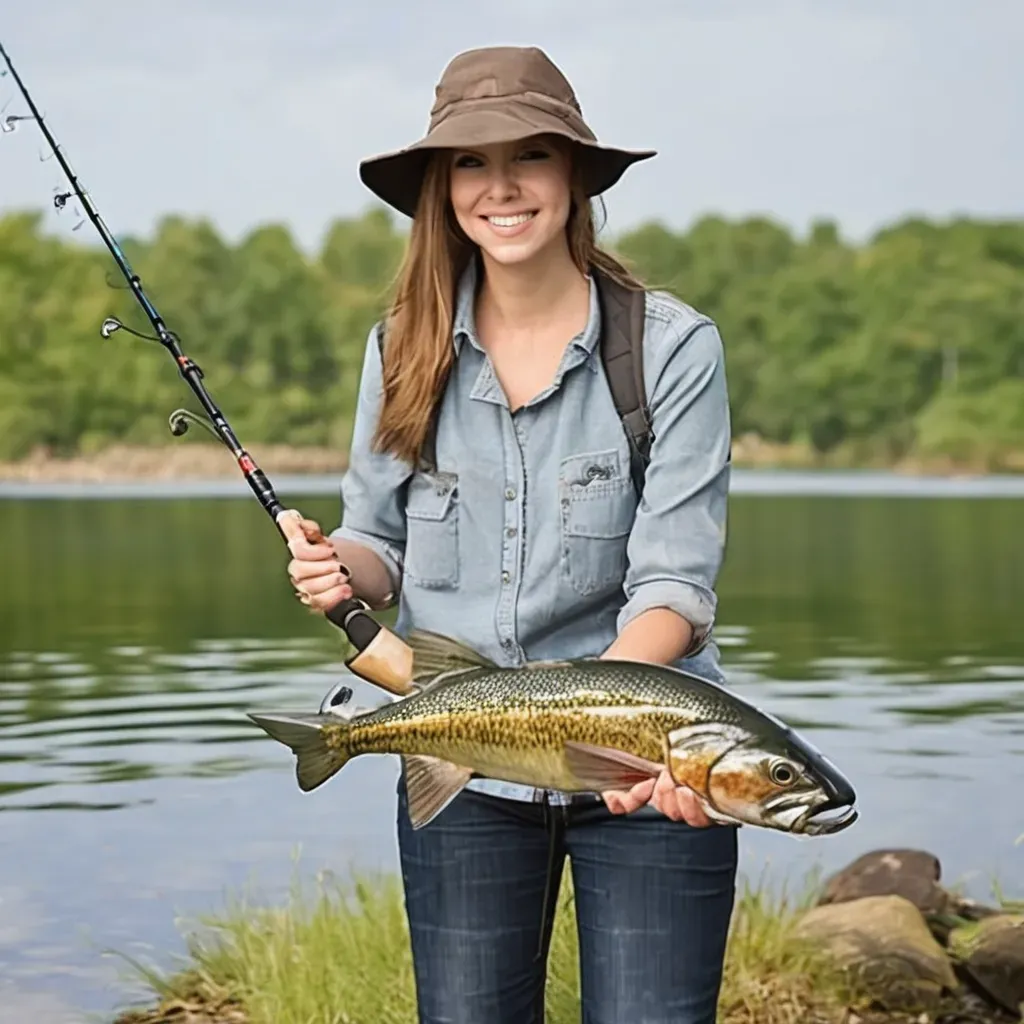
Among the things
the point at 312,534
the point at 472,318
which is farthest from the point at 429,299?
the point at 312,534

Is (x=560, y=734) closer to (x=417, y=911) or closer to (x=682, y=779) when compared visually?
(x=682, y=779)

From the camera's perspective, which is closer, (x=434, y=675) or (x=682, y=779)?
(x=682, y=779)

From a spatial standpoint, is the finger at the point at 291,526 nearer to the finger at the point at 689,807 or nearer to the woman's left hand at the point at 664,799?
the woman's left hand at the point at 664,799

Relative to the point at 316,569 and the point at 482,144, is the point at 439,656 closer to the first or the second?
the point at 316,569

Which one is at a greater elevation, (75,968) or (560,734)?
(560,734)

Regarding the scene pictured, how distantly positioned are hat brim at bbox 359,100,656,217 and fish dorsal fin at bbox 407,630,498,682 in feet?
2.79

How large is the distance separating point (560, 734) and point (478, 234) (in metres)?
0.90

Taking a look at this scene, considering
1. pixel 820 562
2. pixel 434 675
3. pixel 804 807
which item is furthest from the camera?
pixel 820 562

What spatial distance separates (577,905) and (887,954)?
3268mm

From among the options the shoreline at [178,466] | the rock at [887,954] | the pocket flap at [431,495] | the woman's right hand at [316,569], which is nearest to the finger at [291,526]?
the woman's right hand at [316,569]

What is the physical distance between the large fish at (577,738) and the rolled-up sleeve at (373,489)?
0.31 m

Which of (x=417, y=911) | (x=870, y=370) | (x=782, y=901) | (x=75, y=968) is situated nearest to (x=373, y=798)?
(x=75, y=968)

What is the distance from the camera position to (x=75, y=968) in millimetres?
8000

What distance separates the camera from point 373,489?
12.5 ft
